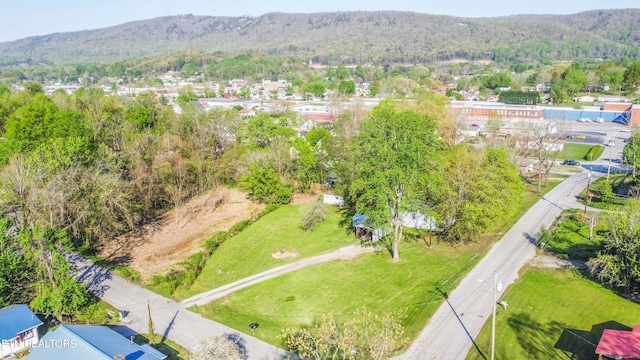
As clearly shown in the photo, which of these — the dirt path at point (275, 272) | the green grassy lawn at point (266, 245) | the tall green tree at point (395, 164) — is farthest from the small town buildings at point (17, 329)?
the tall green tree at point (395, 164)

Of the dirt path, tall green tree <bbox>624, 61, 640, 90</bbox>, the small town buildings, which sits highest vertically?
tall green tree <bbox>624, 61, 640, 90</bbox>

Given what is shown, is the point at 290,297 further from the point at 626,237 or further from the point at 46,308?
the point at 626,237

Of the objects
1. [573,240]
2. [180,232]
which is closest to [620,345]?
[573,240]

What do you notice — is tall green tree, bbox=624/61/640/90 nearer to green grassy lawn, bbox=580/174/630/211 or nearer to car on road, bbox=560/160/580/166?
car on road, bbox=560/160/580/166

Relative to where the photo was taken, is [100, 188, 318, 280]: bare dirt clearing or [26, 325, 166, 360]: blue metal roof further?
[100, 188, 318, 280]: bare dirt clearing

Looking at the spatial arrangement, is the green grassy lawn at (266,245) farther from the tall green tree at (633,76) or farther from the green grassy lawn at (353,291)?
the tall green tree at (633,76)

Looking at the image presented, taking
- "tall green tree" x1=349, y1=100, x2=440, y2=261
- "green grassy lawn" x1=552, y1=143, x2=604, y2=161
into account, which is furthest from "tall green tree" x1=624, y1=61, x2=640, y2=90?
"tall green tree" x1=349, y1=100, x2=440, y2=261

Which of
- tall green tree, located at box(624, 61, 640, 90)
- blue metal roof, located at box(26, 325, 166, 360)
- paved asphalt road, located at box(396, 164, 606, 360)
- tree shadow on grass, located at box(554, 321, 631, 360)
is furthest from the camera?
tall green tree, located at box(624, 61, 640, 90)
